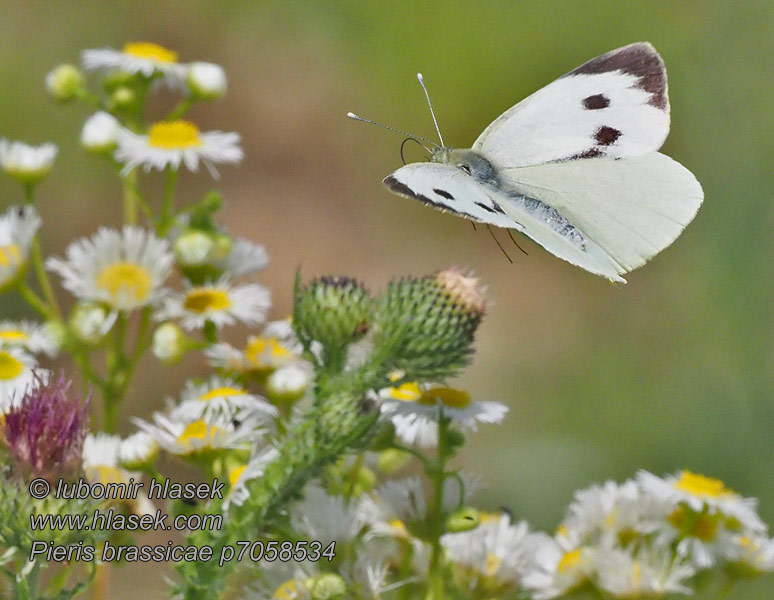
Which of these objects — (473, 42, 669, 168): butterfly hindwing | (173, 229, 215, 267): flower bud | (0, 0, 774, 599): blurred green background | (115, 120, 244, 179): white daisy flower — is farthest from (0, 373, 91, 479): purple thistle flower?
(0, 0, 774, 599): blurred green background

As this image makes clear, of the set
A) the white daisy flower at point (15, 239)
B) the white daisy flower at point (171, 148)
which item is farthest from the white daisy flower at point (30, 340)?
the white daisy flower at point (171, 148)

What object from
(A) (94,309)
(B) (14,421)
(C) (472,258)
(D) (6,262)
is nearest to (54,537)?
(B) (14,421)

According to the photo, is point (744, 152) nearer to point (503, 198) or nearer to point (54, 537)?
point (503, 198)

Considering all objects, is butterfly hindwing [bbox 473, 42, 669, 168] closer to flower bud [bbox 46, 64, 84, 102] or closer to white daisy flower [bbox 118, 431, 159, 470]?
flower bud [bbox 46, 64, 84, 102]

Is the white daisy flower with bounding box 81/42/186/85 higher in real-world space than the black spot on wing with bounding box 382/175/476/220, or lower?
higher

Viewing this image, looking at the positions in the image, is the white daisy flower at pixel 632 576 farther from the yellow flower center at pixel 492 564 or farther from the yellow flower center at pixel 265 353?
the yellow flower center at pixel 265 353
